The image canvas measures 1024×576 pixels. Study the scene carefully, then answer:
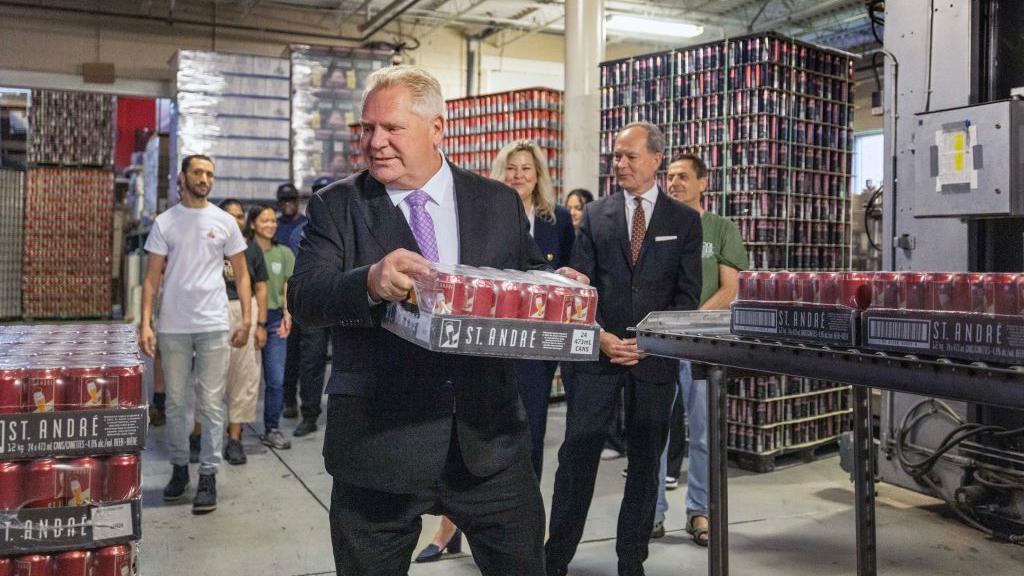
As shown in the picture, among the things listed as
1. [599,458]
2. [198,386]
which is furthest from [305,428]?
[599,458]

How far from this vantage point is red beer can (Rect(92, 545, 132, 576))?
2.67m

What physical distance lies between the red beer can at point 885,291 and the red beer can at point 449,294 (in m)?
1.07

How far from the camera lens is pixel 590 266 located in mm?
3760

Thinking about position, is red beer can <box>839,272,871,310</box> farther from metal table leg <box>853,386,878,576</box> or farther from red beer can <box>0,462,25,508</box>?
red beer can <box>0,462,25,508</box>

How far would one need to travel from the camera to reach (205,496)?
4.88 m

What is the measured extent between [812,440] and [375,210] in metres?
5.11

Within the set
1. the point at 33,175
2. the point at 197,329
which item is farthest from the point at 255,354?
the point at 33,175

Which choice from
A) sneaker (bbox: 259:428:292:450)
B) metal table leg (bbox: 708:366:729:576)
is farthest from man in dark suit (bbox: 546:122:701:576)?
sneaker (bbox: 259:428:292:450)

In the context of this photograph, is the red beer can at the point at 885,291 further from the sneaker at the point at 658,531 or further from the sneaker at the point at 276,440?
the sneaker at the point at 276,440

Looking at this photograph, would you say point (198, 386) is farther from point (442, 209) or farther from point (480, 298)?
point (480, 298)

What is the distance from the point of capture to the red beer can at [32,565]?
258cm

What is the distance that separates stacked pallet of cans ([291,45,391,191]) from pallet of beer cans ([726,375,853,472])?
21.1 feet

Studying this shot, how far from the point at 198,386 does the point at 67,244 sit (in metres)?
12.9

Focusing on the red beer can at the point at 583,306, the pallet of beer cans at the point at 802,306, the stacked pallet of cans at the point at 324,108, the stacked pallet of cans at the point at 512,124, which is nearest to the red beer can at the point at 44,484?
the red beer can at the point at 583,306
